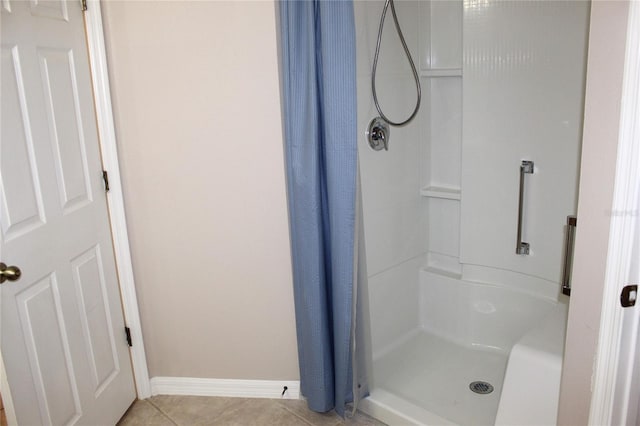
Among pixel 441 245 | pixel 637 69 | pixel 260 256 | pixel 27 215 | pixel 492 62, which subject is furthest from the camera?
pixel 441 245

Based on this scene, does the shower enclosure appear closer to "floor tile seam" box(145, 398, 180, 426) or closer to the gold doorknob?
"floor tile seam" box(145, 398, 180, 426)

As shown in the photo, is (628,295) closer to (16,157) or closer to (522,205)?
(522,205)

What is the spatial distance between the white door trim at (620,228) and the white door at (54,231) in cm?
182

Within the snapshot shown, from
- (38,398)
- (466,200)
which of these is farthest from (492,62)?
(38,398)

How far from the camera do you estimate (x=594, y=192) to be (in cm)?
148

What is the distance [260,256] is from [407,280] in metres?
0.91

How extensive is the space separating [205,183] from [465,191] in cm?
134

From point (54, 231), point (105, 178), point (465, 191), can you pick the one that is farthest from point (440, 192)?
point (54, 231)

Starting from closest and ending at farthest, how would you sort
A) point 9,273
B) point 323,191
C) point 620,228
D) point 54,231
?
point 620,228 < point 9,273 < point 54,231 < point 323,191

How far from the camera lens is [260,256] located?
8.05ft

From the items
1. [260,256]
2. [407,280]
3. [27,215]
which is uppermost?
[27,215]

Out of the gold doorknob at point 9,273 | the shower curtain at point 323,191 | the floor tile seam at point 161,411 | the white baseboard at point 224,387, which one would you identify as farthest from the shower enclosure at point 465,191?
the gold doorknob at point 9,273

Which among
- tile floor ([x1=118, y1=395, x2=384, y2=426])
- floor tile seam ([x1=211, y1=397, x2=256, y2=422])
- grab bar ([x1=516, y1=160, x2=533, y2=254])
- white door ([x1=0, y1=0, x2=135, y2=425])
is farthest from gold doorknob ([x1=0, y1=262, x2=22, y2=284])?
grab bar ([x1=516, y1=160, x2=533, y2=254])

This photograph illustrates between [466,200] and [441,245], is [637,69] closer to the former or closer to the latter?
[466,200]
